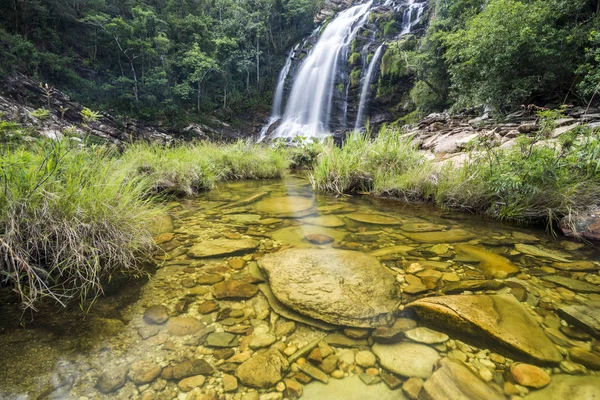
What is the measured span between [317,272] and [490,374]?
1016 mm

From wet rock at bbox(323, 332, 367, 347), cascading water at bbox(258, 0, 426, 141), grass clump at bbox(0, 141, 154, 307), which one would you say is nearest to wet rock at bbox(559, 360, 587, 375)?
wet rock at bbox(323, 332, 367, 347)

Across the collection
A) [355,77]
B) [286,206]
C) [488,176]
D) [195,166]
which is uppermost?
[355,77]

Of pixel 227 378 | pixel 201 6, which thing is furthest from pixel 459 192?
pixel 201 6

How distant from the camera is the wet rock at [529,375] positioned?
1.08m

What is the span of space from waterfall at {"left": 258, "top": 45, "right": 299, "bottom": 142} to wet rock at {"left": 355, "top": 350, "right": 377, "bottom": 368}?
729 inches

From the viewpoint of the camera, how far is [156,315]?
1.48m

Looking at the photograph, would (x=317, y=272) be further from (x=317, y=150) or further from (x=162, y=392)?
(x=317, y=150)

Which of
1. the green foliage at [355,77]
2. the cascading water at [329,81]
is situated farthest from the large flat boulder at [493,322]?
the green foliage at [355,77]

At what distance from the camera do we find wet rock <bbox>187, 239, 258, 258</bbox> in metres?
2.23

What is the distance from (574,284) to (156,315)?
2604mm

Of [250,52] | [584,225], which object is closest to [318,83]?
[250,52]

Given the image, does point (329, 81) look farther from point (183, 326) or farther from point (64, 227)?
point (183, 326)

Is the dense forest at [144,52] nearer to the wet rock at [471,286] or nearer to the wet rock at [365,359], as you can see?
the wet rock at [365,359]

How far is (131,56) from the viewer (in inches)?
674
